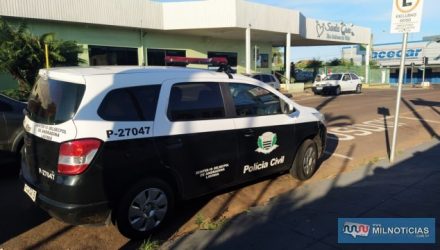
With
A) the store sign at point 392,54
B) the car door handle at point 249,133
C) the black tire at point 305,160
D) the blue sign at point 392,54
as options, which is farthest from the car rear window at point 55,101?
the blue sign at point 392,54

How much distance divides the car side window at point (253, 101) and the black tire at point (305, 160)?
0.82m

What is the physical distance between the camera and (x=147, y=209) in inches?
160

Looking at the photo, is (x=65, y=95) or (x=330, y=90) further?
(x=330, y=90)

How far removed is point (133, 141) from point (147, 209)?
2.46 feet

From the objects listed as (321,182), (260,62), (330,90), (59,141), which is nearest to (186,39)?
(260,62)

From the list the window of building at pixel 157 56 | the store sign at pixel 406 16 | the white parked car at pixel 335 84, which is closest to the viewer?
the store sign at pixel 406 16

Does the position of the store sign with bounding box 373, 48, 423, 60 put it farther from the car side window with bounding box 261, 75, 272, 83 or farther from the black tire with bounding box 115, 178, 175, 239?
the black tire with bounding box 115, 178, 175, 239

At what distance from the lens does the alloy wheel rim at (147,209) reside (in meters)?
3.97

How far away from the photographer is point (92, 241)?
4125 mm

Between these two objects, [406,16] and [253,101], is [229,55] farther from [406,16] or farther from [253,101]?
[253,101]

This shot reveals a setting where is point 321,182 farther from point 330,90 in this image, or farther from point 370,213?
point 330,90

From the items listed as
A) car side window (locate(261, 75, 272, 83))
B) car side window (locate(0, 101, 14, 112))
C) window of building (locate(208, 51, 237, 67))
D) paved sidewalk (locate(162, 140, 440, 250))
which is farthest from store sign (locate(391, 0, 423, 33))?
window of building (locate(208, 51, 237, 67))

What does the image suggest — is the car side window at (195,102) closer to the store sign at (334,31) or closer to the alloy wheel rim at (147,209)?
the alloy wheel rim at (147,209)

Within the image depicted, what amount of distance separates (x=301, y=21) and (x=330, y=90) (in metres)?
5.83
